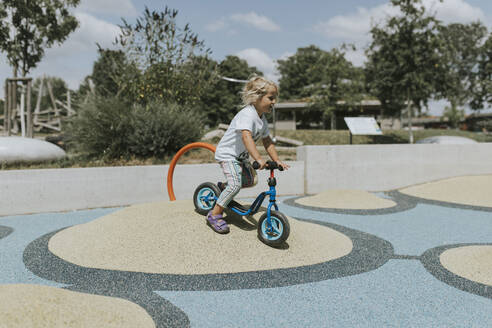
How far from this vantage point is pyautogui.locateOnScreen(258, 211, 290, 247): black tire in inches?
162

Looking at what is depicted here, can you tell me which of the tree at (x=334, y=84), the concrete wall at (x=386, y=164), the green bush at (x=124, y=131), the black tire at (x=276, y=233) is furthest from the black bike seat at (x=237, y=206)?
the tree at (x=334, y=84)

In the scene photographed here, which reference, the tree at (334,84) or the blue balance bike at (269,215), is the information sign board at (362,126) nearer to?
the blue balance bike at (269,215)

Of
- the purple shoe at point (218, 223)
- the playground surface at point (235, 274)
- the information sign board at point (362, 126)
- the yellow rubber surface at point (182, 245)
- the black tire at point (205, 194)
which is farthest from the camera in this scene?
the information sign board at point (362, 126)

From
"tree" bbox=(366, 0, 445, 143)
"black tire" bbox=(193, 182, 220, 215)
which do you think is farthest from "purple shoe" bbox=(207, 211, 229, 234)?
"tree" bbox=(366, 0, 445, 143)

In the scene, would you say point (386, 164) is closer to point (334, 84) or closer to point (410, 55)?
Result: point (410, 55)

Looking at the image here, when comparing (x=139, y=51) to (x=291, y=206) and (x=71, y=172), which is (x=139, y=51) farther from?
(x=291, y=206)

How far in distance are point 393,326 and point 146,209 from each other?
12.1 ft

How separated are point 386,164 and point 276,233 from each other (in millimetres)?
7487

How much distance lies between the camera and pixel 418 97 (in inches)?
781

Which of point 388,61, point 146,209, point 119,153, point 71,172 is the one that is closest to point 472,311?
point 146,209

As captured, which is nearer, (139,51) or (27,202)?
(27,202)

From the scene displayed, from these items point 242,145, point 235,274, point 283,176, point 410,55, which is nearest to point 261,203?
point 242,145

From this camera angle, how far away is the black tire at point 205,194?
4.93 meters

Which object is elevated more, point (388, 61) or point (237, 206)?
point (388, 61)
